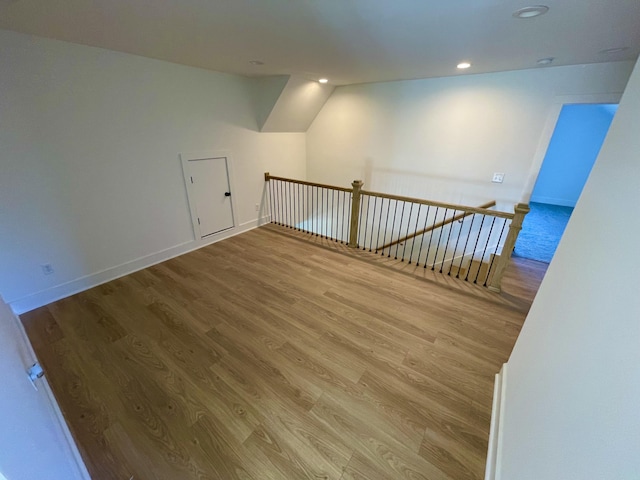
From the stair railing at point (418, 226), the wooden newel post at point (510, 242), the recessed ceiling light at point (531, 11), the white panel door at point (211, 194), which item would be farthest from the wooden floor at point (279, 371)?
the recessed ceiling light at point (531, 11)

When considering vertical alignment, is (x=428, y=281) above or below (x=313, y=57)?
below

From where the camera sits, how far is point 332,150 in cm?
530

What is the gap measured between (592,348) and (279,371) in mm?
1827

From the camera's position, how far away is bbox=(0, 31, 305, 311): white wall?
7.76 feet

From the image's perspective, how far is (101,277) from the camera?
123 inches

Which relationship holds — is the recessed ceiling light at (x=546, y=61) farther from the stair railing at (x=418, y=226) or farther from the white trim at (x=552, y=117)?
the stair railing at (x=418, y=226)

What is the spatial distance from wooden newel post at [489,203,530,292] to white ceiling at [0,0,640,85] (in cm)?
150

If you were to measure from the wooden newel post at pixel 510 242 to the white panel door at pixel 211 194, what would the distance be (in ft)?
13.2

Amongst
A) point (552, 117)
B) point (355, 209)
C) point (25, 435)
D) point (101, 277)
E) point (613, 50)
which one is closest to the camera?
point (25, 435)

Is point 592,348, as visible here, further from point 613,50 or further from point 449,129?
point 449,129

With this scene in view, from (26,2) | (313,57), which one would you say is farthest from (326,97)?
(26,2)

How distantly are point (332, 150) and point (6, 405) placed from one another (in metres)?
5.30

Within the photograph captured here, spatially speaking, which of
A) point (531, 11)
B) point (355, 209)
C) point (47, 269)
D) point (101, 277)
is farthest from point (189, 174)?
point (531, 11)

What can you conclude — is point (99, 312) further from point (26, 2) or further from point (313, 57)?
point (313, 57)
